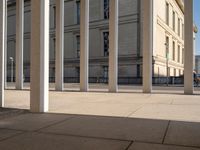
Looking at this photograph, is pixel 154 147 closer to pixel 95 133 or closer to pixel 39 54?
pixel 95 133

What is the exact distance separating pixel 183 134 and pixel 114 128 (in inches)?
64.5

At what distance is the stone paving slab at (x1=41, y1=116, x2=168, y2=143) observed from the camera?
5.89 metres

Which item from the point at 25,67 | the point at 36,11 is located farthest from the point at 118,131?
the point at 25,67

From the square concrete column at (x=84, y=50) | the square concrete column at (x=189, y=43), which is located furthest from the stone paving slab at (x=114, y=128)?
the square concrete column at (x=84, y=50)

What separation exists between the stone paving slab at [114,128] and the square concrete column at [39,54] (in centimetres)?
201

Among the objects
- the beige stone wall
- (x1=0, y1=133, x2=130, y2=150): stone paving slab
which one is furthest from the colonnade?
the beige stone wall

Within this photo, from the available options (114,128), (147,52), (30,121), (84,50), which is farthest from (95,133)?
(84,50)

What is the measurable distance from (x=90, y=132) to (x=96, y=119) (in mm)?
1657

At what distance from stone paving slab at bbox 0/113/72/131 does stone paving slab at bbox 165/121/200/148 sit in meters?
3.21

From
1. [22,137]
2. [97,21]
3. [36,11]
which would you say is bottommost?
[22,137]

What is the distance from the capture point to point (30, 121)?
7.75m

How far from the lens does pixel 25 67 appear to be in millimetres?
57062

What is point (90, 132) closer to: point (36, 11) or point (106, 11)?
point (36, 11)

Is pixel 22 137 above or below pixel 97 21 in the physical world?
below
